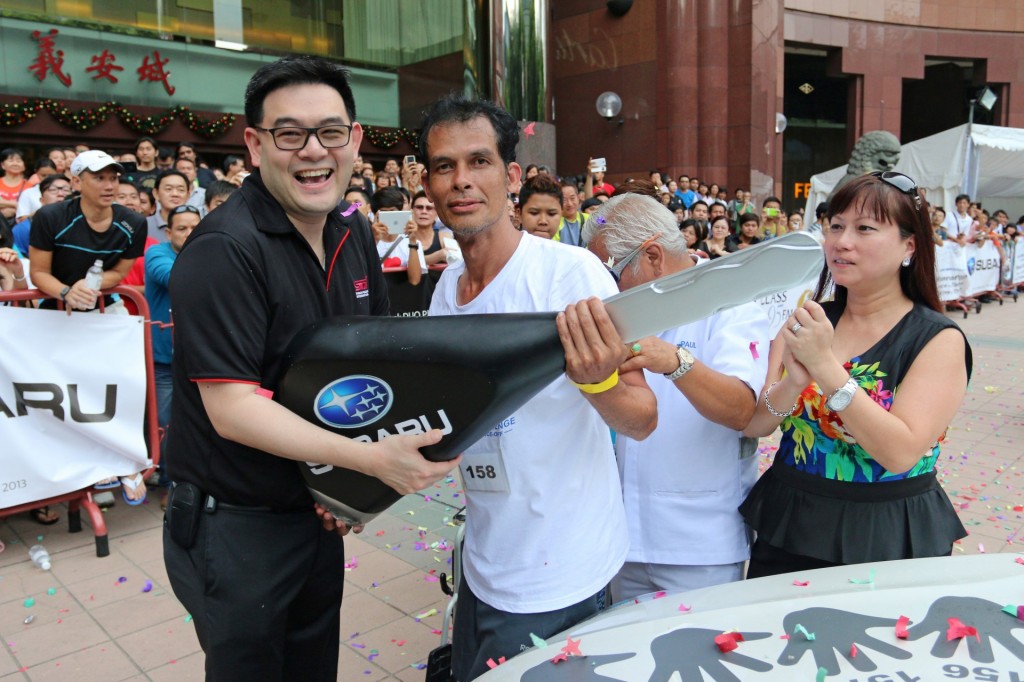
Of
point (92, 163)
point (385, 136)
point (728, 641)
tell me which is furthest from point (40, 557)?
point (385, 136)

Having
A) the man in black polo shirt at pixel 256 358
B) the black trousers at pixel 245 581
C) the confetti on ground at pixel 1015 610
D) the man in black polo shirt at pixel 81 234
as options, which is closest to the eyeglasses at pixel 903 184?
the confetti on ground at pixel 1015 610

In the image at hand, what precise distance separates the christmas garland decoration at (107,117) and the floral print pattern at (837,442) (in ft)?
48.1

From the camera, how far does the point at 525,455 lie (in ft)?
5.91

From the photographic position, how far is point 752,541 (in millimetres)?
2365

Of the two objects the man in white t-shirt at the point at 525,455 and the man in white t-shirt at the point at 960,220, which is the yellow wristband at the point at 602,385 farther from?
the man in white t-shirt at the point at 960,220

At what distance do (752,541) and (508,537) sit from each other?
0.93 m

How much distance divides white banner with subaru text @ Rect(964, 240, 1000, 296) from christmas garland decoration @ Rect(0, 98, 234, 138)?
14.4 meters

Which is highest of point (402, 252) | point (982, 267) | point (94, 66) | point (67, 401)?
point (94, 66)

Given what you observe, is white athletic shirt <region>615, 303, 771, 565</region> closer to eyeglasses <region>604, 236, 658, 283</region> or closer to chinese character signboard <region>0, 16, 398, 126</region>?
eyeglasses <region>604, 236, 658, 283</region>

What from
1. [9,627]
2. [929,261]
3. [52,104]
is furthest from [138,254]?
[52,104]

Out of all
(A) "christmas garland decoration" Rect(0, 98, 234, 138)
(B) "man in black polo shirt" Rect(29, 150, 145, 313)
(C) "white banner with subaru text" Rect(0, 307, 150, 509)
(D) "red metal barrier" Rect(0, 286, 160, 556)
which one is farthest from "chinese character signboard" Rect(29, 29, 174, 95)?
(C) "white banner with subaru text" Rect(0, 307, 150, 509)

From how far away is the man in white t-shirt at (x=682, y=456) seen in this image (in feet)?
7.33

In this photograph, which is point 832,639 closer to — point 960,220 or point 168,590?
point 168,590

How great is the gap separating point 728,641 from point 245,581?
1116 millimetres
